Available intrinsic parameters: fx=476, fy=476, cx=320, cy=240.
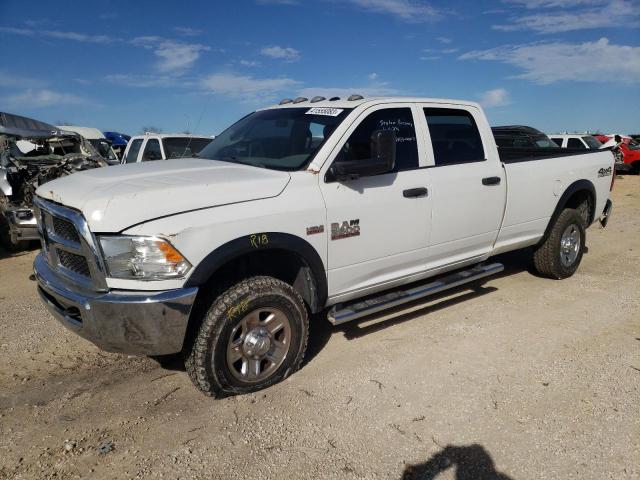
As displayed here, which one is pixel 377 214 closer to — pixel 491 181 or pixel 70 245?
pixel 491 181

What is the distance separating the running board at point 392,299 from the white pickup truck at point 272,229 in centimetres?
2

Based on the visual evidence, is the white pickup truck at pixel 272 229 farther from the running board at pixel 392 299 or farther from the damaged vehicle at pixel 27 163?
the damaged vehicle at pixel 27 163

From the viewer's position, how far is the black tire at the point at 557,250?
548 cm

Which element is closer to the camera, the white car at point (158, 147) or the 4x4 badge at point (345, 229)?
the 4x4 badge at point (345, 229)

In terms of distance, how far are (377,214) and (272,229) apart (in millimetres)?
924

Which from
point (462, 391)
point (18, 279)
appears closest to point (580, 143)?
point (462, 391)

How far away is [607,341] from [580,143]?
547 inches

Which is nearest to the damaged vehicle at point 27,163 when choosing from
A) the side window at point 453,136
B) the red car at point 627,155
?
the side window at point 453,136

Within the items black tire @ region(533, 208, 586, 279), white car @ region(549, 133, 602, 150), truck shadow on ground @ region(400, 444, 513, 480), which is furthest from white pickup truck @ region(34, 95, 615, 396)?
white car @ region(549, 133, 602, 150)

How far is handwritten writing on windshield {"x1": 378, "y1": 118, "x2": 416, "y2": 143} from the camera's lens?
384 centimetres

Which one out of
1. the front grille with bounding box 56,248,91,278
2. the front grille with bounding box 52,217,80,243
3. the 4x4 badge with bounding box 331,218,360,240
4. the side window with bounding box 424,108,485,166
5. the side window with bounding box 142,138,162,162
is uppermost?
the side window with bounding box 424,108,485,166

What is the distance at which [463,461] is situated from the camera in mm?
2619

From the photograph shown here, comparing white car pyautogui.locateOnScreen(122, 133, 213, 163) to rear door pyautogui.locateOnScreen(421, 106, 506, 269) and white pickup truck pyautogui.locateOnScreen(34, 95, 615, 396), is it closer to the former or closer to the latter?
white pickup truck pyautogui.locateOnScreen(34, 95, 615, 396)

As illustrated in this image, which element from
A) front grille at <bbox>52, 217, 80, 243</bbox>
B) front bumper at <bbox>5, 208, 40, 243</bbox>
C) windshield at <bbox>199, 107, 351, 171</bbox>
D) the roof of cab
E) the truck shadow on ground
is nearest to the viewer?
the truck shadow on ground
